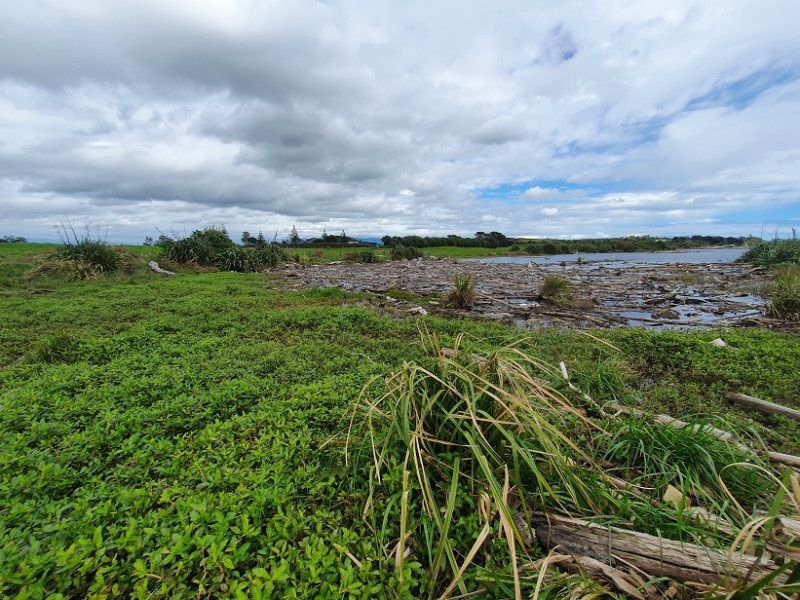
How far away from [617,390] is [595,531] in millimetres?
2581

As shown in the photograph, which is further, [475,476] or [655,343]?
[655,343]

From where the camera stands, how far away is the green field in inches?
70.8

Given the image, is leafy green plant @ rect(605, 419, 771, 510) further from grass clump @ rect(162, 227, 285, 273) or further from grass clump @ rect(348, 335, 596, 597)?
grass clump @ rect(162, 227, 285, 273)

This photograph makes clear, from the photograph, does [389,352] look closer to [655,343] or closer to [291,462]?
[291,462]

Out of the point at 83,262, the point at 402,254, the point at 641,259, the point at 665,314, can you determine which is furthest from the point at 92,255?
the point at 641,259

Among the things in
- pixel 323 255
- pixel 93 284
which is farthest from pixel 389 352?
pixel 323 255

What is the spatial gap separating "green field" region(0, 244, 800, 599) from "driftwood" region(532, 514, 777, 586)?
0.08 meters

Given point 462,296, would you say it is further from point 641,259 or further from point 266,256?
point 641,259

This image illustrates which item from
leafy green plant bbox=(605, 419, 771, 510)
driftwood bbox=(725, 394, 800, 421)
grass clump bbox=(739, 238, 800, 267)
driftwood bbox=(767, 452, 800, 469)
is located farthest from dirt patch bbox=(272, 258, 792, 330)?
grass clump bbox=(739, 238, 800, 267)

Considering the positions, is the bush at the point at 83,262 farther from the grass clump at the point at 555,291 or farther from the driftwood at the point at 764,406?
the driftwood at the point at 764,406

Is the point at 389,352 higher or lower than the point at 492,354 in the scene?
lower

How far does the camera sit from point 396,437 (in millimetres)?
2633

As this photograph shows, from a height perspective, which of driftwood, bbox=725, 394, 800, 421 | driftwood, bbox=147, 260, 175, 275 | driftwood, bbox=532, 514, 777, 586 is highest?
driftwood, bbox=147, 260, 175, 275

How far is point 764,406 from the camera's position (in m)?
3.78
